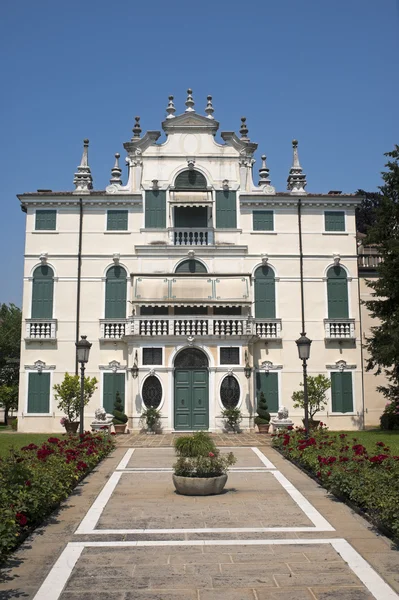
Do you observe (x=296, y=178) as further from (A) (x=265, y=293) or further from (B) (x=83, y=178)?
(B) (x=83, y=178)

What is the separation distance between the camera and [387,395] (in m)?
31.0

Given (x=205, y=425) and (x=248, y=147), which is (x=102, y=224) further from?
(x=205, y=425)

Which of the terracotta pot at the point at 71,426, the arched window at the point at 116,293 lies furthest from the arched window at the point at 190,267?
the terracotta pot at the point at 71,426

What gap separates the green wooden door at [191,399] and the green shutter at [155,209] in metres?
8.15

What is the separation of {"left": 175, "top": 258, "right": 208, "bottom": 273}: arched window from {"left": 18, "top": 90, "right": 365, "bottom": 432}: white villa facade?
0.08m

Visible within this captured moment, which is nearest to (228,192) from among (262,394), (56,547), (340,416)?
(262,394)

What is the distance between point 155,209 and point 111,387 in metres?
9.85

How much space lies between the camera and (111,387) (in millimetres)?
31141

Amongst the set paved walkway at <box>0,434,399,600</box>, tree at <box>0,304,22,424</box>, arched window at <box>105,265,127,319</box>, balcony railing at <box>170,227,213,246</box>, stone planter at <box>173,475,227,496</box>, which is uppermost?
balcony railing at <box>170,227,213,246</box>

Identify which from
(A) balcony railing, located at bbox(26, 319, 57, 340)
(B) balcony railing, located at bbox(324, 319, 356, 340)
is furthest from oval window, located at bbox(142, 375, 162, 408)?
(B) balcony railing, located at bbox(324, 319, 356, 340)

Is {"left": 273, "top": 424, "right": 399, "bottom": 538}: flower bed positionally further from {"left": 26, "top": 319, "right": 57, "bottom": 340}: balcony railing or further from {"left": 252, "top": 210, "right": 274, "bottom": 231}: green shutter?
{"left": 26, "top": 319, "right": 57, "bottom": 340}: balcony railing

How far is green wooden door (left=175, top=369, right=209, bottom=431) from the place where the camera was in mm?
30062

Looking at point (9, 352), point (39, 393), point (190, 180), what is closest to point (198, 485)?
point (39, 393)

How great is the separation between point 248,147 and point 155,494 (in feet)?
77.4
